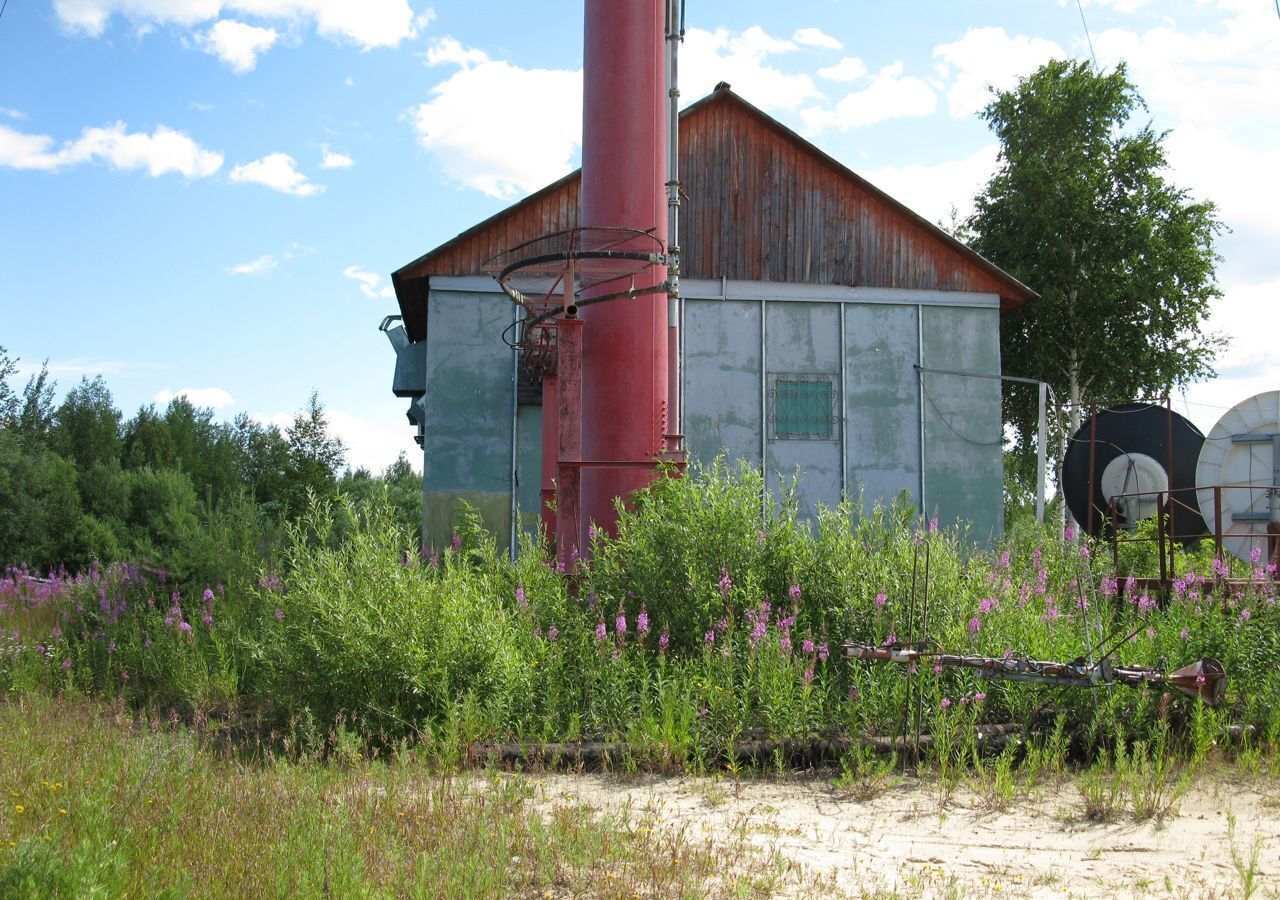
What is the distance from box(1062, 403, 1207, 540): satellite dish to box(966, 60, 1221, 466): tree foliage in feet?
43.8

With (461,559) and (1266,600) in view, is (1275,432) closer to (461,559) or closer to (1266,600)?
(1266,600)

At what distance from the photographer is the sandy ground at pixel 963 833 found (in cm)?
462

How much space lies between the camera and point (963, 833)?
538cm

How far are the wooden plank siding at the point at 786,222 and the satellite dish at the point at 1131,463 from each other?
121 inches

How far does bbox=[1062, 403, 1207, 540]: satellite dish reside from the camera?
15.6m

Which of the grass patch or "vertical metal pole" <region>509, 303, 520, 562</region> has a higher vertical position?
"vertical metal pole" <region>509, 303, 520, 562</region>

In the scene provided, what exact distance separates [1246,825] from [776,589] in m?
3.46

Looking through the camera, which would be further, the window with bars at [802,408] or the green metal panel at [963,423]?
the green metal panel at [963,423]

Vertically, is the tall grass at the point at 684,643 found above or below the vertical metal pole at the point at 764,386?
below

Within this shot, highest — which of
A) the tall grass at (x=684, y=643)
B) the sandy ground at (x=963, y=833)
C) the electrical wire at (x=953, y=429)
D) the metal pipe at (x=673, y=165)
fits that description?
the metal pipe at (x=673, y=165)

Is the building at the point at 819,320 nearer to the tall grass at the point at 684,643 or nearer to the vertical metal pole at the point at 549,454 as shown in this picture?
the vertical metal pole at the point at 549,454

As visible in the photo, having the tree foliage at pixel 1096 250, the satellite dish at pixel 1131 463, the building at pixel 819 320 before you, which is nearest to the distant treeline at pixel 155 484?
the building at pixel 819 320

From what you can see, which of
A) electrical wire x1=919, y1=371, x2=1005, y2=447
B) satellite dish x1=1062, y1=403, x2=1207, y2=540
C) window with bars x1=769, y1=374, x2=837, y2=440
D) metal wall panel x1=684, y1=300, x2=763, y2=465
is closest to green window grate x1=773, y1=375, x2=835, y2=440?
window with bars x1=769, y1=374, x2=837, y2=440

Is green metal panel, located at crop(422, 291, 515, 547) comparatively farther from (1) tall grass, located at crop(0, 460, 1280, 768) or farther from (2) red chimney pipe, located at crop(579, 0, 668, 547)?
(1) tall grass, located at crop(0, 460, 1280, 768)
